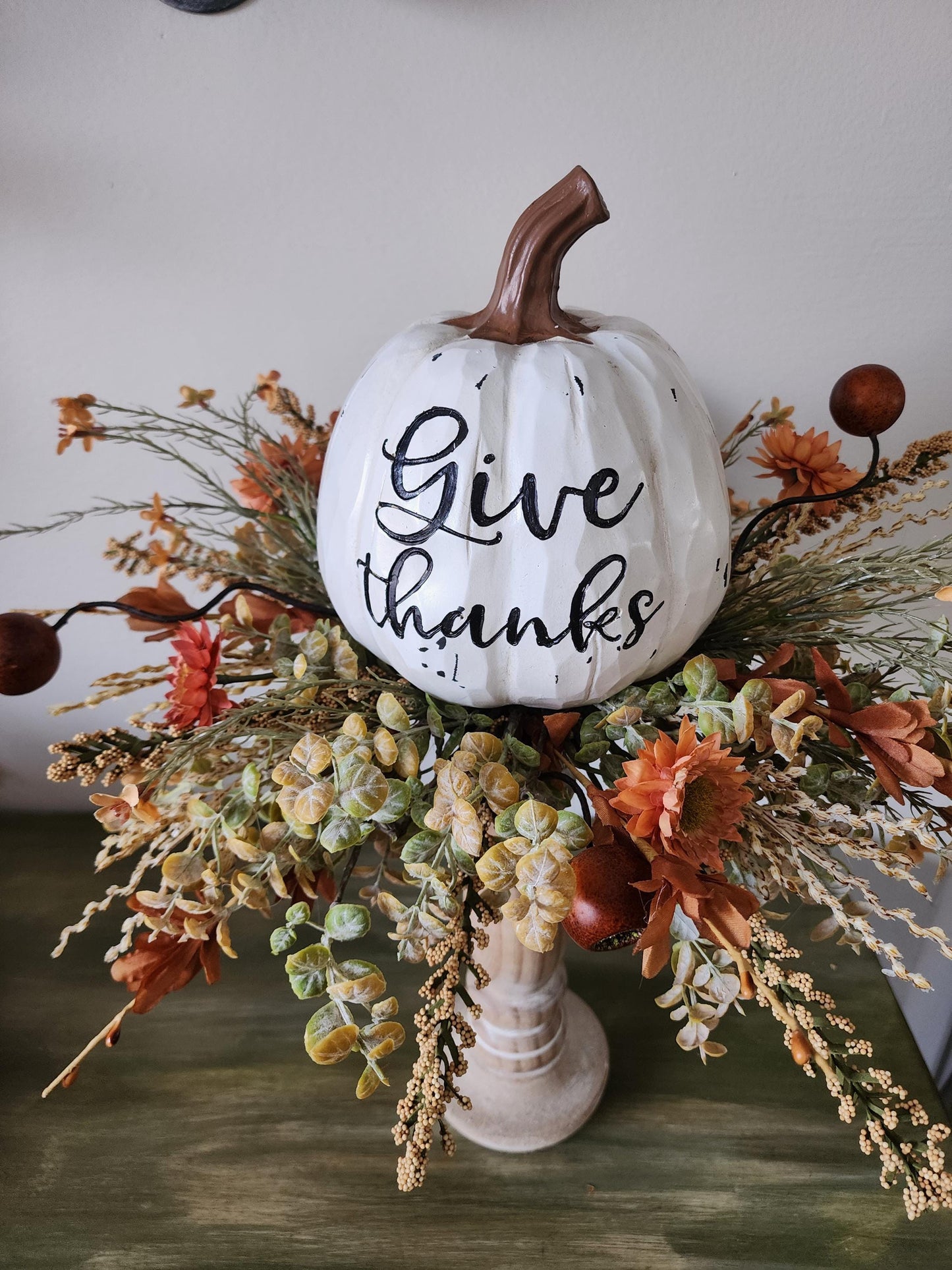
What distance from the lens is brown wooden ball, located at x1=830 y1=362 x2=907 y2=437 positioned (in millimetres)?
560

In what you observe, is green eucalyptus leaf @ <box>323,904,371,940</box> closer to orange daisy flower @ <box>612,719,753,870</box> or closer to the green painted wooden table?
orange daisy flower @ <box>612,719,753,870</box>

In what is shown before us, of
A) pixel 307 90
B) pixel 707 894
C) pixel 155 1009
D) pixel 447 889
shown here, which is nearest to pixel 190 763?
pixel 447 889

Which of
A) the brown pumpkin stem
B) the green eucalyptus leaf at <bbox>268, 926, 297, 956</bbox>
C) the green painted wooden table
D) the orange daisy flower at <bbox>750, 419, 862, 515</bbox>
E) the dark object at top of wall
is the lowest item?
the green painted wooden table

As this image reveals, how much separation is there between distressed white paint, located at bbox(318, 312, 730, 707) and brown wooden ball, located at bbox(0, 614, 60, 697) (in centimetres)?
16

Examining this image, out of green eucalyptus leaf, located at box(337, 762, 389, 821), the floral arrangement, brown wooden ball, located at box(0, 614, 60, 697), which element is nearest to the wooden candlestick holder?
the floral arrangement

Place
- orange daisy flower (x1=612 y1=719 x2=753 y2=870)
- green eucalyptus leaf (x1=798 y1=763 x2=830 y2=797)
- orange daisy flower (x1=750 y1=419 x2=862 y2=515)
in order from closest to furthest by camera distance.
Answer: orange daisy flower (x1=612 y1=719 x2=753 y2=870) < green eucalyptus leaf (x1=798 y1=763 x2=830 y2=797) < orange daisy flower (x1=750 y1=419 x2=862 y2=515)

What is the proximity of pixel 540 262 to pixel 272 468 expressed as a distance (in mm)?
267

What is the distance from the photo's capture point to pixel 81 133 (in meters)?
0.67

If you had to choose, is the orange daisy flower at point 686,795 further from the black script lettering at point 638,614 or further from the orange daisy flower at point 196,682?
the orange daisy flower at point 196,682

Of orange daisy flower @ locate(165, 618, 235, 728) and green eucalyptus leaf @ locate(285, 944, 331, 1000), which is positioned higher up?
orange daisy flower @ locate(165, 618, 235, 728)

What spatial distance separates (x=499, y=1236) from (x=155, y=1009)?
1.23 ft

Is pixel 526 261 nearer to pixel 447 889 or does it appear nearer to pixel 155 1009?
pixel 447 889

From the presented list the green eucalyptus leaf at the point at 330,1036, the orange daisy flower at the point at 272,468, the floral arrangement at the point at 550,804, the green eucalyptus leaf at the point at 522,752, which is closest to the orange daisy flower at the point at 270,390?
the orange daisy flower at the point at 272,468

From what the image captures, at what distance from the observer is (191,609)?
542 millimetres
